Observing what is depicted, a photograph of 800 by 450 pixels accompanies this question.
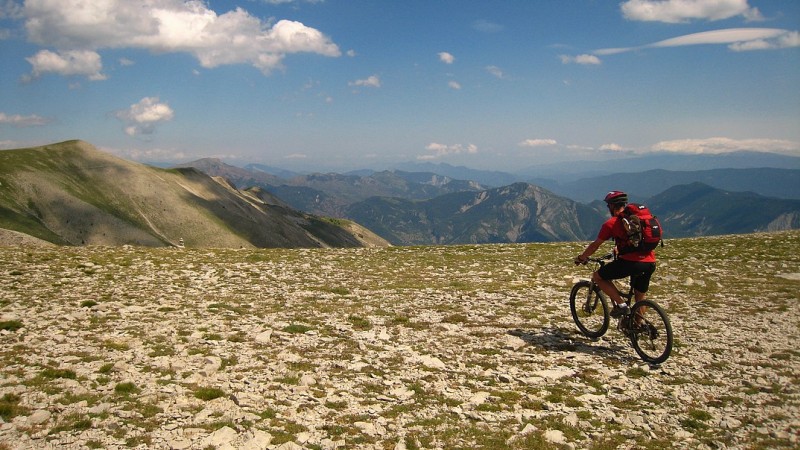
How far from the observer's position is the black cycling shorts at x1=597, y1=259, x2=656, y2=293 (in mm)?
12047

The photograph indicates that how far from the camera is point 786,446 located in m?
7.45

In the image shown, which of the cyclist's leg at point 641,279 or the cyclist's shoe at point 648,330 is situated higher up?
the cyclist's leg at point 641,279

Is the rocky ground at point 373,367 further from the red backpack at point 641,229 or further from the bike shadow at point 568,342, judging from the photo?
the red backpack at point 641,229

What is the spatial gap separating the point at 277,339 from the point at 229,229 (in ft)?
592

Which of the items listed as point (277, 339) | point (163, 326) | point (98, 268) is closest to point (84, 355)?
point (163, 326)

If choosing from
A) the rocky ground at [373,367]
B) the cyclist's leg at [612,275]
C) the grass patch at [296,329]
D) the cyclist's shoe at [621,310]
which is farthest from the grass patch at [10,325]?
the cyclist's shoe at [621,310]

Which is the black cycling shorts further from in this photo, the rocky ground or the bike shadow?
the rocky ground

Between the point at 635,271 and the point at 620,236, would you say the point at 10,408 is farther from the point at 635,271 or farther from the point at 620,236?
the point at 635,271

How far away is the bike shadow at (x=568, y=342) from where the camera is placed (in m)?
12.6

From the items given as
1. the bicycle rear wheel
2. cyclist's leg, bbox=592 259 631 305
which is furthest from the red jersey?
the bicycle rear wheel

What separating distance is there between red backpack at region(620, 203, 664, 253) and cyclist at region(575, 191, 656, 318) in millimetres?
215

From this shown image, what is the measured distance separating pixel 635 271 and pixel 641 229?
1271 millimetres

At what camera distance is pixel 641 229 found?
1172 cm

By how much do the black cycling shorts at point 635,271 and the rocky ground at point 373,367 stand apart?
6.85ft
